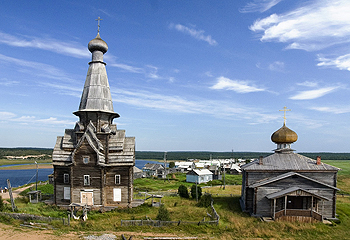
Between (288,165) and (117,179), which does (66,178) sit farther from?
(288,165)

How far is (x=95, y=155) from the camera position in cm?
2170

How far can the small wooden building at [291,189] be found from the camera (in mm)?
19625

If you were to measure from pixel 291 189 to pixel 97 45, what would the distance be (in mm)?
21993

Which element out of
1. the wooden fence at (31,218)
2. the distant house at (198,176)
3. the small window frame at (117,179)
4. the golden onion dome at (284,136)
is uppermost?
the golden onion dome at (284,136)

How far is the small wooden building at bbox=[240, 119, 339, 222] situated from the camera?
1962 cm

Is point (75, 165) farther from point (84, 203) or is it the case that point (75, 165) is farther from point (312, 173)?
point (312, 173)

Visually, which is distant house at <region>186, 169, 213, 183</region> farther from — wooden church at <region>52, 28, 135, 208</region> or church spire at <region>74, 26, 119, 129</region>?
church spire at <region>74, 26, 119, 129</region>

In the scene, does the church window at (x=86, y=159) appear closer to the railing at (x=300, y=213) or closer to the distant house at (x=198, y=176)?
the railing at (x=300, y=213)

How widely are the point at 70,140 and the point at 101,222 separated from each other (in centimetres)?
896

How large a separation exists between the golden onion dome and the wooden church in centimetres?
1436

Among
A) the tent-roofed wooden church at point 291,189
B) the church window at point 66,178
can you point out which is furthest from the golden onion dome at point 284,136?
the church window at point 66,178

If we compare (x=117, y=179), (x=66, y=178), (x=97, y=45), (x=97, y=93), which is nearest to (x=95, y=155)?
(x=117, y=179)

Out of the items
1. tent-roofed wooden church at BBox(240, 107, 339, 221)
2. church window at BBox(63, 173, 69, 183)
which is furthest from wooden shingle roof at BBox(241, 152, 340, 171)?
church window at BBox(63, 173, 69, 183)

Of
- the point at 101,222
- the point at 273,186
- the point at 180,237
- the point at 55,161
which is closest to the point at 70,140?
the point at 55,161
